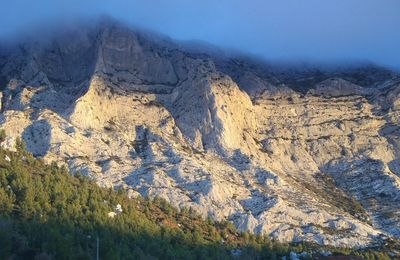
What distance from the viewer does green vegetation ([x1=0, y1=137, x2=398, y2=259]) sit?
4220 inches

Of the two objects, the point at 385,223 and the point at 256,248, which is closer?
the point at 256,248

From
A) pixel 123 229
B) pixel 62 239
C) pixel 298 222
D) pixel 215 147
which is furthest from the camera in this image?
pixel 215 147

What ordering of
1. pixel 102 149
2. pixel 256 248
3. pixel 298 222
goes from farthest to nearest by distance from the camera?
pixel 102 149, pixel 298 222, pixel 256 248

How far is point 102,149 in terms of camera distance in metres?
177

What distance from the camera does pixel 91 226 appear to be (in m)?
124

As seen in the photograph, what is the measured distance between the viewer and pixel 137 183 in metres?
167

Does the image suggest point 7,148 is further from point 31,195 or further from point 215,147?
point 215,147

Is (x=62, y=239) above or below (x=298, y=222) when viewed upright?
above

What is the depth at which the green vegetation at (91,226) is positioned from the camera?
10719 cm

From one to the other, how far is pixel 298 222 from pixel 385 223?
908 inches

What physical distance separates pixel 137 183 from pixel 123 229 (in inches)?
1568

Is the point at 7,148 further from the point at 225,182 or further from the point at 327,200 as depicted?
the point at 327,200

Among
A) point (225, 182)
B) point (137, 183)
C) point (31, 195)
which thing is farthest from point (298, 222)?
point (31, 195)

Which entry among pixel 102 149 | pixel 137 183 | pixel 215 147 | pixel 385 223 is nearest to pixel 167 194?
pixel 137 183
